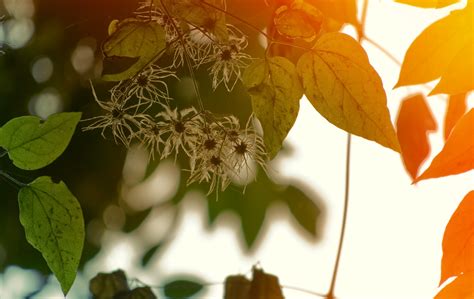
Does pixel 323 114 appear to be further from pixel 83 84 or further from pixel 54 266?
pixel 83 84

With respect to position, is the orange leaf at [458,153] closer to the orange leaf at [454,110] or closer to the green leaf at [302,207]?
the orange leaf at [454,110]

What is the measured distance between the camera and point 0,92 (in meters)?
0.51

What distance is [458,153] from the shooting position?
0.24m

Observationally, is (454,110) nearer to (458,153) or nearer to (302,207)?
(458,153)

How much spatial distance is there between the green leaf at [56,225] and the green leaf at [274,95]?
3.1 inches

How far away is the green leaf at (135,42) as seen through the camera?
26 cm

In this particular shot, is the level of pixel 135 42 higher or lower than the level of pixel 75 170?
higher

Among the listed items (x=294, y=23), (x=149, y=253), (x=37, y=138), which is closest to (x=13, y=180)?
(x=37, y=138)

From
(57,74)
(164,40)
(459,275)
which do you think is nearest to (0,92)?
(57,74)

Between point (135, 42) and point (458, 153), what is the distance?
0.44ft

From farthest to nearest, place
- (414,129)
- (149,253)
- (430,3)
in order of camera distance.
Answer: (149,253) → (414,129) → (430,3)

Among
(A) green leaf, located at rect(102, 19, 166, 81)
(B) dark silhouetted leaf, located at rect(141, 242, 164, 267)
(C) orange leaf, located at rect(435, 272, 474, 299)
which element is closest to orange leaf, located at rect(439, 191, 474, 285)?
(C) orange leaf, located at rect(435, 272, 474, 299)

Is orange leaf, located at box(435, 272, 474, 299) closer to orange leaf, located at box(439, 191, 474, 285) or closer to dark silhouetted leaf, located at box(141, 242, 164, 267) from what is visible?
orange leaf, located at box(439, 191, 474, 285)

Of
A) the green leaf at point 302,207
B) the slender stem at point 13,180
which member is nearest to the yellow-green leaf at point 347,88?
the slender stem at point 13,180
